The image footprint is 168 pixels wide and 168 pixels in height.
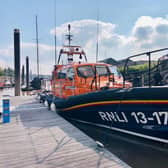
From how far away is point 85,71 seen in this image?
7.25 metres

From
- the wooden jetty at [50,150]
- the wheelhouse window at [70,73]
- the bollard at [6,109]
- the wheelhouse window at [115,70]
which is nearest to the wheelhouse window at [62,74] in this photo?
the wheelhouse window at [70,73]

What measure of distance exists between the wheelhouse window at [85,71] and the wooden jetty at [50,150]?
2.14m

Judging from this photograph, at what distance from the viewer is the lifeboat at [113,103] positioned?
408cm

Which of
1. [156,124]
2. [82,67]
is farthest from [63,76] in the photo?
[156,124]

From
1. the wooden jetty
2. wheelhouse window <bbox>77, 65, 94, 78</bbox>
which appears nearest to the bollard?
the wooden jetty

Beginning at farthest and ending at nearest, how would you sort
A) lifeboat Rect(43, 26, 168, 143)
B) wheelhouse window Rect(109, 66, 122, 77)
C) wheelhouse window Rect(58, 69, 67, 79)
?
1. wheelhouse window Rect(58, 69, 67, 79)
2. wheelhouse window Rect(109, 66, 122, 77)
3. lifeboat Rect(43, 26, 168, 143)

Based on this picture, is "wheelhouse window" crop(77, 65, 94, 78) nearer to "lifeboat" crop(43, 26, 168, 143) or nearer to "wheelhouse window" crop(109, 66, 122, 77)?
"lifeboat" crop(43, 26, 168, 143)

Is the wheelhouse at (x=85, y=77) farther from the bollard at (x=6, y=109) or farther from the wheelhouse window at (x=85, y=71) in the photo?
the bollard at (x=6, y=109)

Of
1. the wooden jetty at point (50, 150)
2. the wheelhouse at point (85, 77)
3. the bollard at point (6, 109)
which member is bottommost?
the wooden jetty at point (50, 150)

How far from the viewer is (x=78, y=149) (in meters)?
3.90

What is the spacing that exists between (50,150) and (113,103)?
1842 mm

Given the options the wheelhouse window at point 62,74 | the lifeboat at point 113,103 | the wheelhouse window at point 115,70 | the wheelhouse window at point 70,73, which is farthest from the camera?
the wheelhouse window at point 62,74

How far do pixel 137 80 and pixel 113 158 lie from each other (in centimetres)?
237

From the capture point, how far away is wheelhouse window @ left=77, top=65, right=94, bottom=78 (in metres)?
7.15
